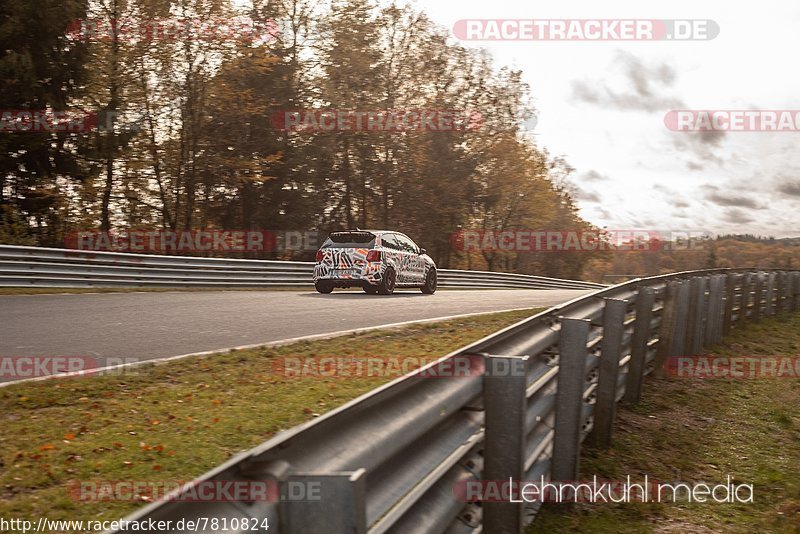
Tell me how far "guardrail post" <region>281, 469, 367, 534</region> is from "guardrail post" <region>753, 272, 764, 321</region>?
16.2 m

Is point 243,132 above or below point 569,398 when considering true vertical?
above

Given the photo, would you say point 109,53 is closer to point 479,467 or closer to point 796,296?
point 796,296

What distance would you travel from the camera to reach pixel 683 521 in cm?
462

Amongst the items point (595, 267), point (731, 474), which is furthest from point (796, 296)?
point (595, 267)

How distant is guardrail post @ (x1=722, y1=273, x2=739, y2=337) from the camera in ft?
43.5

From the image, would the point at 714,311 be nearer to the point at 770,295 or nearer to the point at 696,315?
the point at 696,315

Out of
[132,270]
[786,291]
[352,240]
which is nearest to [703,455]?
[352,240]

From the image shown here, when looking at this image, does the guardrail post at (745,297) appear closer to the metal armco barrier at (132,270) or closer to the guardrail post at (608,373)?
the guardrail post at (608,373)

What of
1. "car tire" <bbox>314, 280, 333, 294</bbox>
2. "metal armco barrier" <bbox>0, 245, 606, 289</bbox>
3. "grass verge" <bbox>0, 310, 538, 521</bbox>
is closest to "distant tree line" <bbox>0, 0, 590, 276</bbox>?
"metal armco barrier" <bbox>0, 245, 606, 289</bbox>

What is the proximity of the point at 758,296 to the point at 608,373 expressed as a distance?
467 inches

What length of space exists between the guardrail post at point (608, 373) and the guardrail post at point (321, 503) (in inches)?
178

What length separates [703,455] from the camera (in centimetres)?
613

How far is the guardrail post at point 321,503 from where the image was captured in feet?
6.18

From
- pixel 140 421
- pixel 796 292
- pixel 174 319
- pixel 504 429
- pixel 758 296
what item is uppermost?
pixel 504 429
